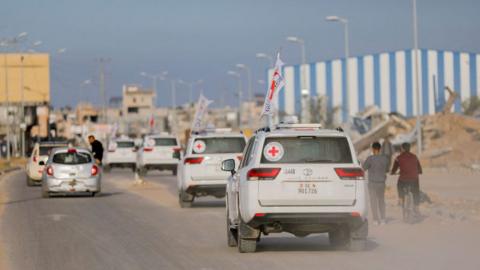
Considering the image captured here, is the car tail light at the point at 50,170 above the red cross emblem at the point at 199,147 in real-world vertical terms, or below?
below

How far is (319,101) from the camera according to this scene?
311 ft

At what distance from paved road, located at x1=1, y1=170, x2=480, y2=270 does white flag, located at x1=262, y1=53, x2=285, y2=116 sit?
2752mm

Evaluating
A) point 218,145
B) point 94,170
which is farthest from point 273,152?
point 94,170

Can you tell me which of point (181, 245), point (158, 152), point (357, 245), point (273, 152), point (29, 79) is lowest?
point (181, 245)

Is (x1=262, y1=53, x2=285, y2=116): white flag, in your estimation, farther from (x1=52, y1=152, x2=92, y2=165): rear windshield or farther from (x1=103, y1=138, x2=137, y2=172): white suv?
(x1=103, y1=138, x2=137, y2=172): white suv

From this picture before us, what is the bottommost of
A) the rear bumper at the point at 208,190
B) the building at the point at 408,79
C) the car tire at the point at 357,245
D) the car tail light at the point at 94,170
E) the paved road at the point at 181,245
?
the paved road at the point at 181,245

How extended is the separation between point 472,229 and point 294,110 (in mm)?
87800

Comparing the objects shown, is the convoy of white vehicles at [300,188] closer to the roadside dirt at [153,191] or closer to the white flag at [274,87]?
the white flag at [274,87]

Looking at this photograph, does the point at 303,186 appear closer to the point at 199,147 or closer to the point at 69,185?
the point at 199,147

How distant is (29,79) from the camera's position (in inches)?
4929

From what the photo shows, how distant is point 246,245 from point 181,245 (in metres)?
2.11

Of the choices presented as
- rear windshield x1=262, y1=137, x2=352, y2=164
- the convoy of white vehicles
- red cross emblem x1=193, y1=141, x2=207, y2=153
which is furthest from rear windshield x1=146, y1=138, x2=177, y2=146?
rear windshield x1=262, y1=137, x2=352, y2=164

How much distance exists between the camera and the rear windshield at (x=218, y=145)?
99.9ft

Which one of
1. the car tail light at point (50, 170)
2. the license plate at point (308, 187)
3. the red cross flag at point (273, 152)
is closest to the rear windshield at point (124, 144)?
the car tail light at point (50, 170)
